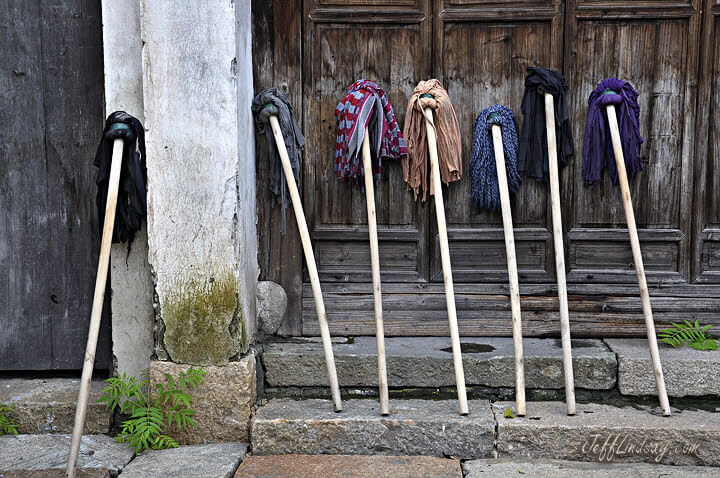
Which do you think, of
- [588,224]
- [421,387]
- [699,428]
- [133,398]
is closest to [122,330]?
[133,398]

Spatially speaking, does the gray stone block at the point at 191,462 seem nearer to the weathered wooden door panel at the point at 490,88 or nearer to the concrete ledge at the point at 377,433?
the concrete ledge at the point at 377,433

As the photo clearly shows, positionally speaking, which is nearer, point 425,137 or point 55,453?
point 55,453

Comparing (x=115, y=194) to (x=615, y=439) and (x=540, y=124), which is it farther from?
(x=615, y=439)

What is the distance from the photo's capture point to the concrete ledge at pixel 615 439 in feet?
9.45

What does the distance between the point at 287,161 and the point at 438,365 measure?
1286 mm

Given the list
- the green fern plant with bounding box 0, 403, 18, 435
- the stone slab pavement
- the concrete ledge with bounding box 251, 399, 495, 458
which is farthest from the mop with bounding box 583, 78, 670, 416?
the green fern plant with bounding box 0, 403, 18, 435

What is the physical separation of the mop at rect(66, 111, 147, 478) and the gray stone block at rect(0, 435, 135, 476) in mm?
167

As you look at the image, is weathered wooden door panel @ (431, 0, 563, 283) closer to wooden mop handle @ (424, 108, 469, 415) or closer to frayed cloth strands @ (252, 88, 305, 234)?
wooden mop handle @ (424, 108, 469, 415)

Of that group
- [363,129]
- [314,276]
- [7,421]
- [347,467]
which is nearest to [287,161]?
[363,129]

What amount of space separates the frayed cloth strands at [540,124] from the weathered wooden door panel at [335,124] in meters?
0.60

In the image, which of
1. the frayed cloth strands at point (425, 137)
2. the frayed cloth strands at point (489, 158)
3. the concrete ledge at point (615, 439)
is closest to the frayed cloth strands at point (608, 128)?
the frayed cloth strands at point (489, 158)

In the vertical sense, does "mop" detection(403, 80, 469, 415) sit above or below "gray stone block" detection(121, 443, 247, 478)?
above

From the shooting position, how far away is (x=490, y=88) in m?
3.54

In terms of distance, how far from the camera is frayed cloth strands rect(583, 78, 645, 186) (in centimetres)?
325
